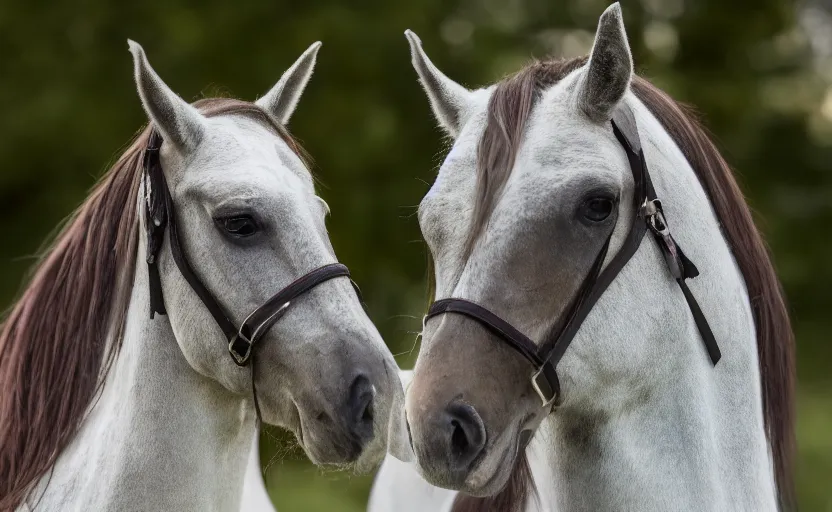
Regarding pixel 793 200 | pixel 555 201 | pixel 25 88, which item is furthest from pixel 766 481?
pixel 793 200

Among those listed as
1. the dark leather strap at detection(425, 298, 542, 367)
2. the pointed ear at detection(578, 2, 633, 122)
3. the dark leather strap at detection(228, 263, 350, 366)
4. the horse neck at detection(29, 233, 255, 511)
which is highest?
the pointed ear at detection(578, 2, 633, 122)

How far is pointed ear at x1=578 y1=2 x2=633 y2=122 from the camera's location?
109 inches

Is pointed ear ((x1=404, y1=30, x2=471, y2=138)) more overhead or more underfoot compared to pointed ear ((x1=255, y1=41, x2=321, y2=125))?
more overhead

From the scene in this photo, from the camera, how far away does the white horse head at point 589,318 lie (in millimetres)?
2717

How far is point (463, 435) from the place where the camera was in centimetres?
266

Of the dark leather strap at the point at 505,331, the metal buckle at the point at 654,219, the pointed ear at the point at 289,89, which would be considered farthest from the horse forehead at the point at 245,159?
the metal buckle at the point at 654,219

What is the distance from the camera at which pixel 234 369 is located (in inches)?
132

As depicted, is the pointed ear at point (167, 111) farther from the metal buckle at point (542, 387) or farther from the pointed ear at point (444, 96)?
the metal buckle at point (542, 387)

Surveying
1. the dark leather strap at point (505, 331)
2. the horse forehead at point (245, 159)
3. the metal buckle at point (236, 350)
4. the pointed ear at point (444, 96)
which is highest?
the pointed ear at point (444, 96)

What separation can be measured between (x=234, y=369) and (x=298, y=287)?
0.35m

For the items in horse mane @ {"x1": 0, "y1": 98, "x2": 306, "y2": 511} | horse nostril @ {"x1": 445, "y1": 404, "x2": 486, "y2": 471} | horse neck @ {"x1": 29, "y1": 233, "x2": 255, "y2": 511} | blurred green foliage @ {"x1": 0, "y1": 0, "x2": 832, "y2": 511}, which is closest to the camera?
horse nostril @ {"x1": 445, "y1": 404, "x2": 486, "y2": 471}

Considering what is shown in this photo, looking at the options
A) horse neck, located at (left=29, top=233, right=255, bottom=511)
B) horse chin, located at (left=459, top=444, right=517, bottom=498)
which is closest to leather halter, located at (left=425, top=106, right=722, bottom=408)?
horse chin, located at (left=459, top=444, right=517, bottom=498)

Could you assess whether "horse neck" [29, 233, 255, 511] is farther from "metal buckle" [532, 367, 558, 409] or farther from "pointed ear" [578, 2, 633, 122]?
"pointed ear" [578, 2, 633, 122]

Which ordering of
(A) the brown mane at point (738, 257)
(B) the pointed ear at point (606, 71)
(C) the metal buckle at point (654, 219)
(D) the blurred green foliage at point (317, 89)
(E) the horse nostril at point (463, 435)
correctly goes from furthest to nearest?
1. (D) the blurred green foliage at point (317, 89)
2. (A) the brown mane at point (738, 257)
3. (C) the metal buckle at point (654, 219)
4. (B) the pointed ear at point (606, 71)
5. (E) the horse nostril at point (463, 435)
